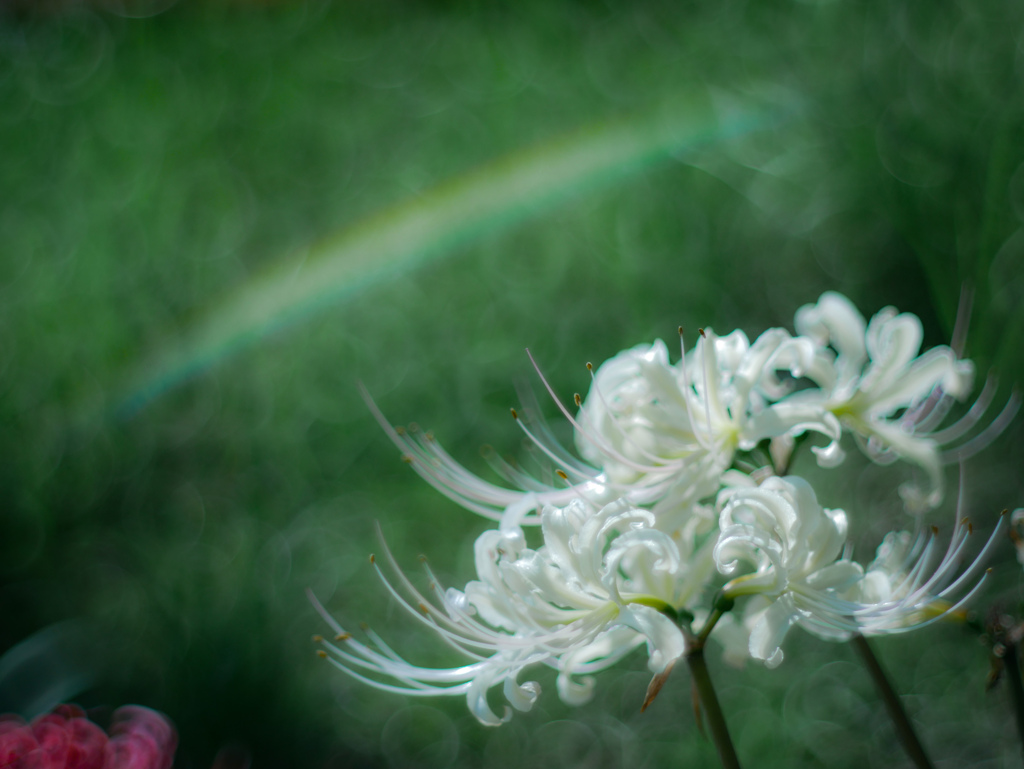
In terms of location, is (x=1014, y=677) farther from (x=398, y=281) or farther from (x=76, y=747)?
(x=398, y=281)

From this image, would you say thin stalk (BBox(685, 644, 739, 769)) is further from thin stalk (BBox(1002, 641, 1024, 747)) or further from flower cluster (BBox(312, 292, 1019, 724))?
thin stalk (BBox(1002, 641, 1024, 747))

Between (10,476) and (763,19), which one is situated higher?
(763,19)

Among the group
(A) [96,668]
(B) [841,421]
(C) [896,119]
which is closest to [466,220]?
(C) [896,119]

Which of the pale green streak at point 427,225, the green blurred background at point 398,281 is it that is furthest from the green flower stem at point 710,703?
the pale green streak at point 427,225

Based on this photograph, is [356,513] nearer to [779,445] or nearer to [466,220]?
[466,220]

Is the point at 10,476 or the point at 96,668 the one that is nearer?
the point at 96,668

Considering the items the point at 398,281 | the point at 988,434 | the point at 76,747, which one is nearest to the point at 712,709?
the point at 76,747
